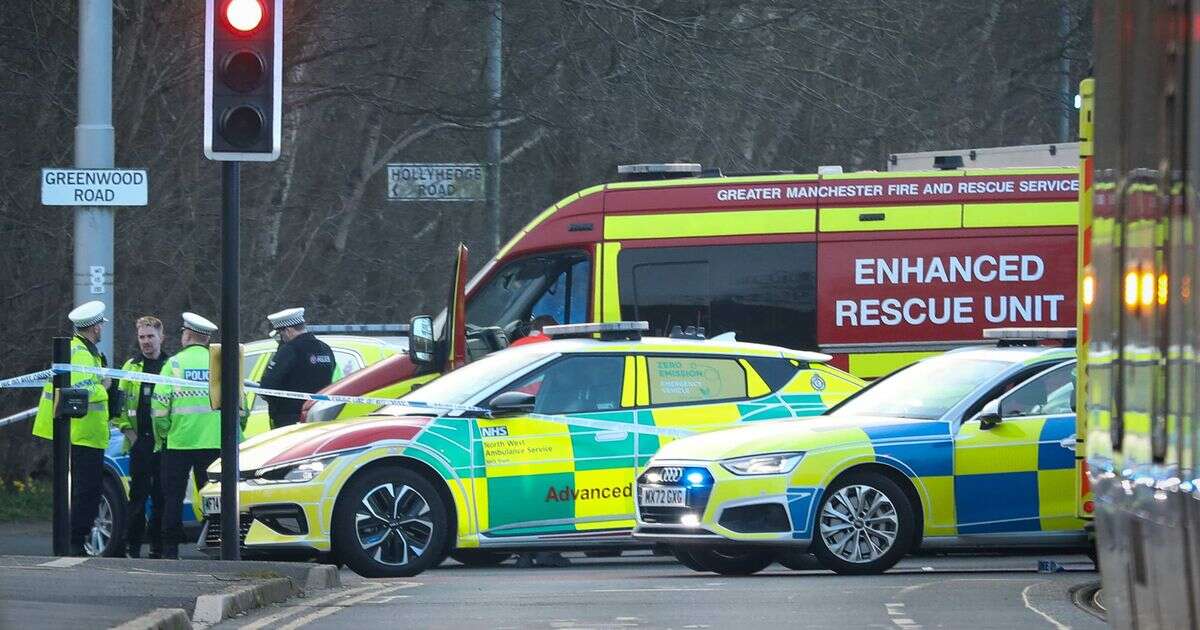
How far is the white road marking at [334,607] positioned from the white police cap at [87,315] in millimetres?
3722

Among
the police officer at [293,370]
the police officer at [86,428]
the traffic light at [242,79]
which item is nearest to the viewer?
the traffic light at [242,79]

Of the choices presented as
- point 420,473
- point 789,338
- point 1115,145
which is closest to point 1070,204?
point 789,338

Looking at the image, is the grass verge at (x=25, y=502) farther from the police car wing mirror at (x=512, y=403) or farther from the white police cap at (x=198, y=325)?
the police car wing mirror at (x=512, y=403)

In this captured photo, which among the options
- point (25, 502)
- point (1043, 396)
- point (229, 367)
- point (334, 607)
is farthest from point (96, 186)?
point (1043, 396)

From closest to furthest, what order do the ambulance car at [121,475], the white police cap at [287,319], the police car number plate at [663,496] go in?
1. the police car number plate at [663,496]
2. the ambulance car at [121,475]
3. the white police cap at [287,319]

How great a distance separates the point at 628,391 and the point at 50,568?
378 centimetres

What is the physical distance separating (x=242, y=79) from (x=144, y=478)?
5.05 m

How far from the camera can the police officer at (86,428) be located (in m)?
14.6

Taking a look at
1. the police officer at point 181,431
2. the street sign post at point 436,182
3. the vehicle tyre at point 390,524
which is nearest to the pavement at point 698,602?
the vehicle tyre at point 390,524

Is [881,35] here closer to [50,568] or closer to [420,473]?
[420,473]

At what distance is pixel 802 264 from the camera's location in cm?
1722

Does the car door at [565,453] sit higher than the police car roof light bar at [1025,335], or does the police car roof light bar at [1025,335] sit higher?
the police car roof light bar at [1025,335]

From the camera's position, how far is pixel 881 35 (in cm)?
2408

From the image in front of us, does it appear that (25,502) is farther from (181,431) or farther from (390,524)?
(390,524)
